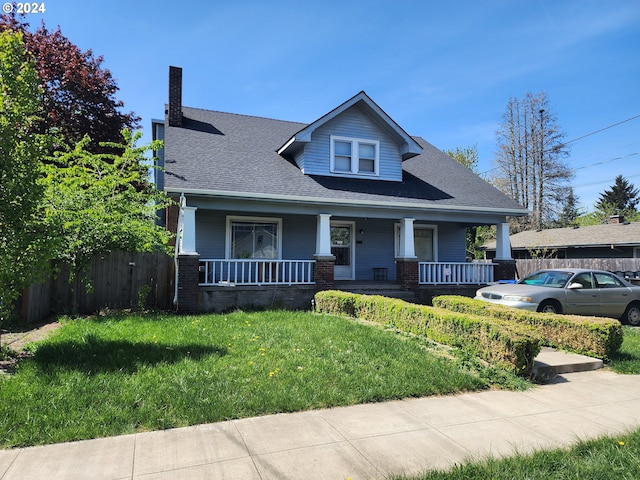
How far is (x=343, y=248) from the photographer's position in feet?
50.7

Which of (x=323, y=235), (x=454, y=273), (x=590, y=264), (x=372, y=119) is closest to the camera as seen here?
(x=323, y=235)

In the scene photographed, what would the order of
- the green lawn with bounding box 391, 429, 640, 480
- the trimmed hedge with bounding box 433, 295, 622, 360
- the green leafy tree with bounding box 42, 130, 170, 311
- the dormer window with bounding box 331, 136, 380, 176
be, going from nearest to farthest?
the green lawn with bounding box 391, 429, 640, 480 → the trimmed hedge with bounding box 433, 295, 622, 360 → the green leafy tree with bounding box 42, 130, 170, 311 → the dormer window with bounding box 331, 136, 380, 176

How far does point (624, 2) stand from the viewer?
9.98 m

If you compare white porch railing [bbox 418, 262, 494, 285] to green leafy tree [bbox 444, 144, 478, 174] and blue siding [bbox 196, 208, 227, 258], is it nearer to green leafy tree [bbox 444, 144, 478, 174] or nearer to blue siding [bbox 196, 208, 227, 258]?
blue siding [bbox 196, 208, 227, 258]

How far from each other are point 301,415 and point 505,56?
12213mm

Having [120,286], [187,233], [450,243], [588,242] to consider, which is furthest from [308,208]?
[588,242]

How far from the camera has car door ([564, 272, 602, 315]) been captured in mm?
10609

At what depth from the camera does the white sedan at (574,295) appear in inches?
407

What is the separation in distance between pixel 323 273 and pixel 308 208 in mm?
2023

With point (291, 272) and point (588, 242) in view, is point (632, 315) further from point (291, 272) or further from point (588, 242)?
point (588, 242)

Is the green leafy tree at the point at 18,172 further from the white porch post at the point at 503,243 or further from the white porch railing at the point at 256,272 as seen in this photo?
the white porch post at the point at 503,243

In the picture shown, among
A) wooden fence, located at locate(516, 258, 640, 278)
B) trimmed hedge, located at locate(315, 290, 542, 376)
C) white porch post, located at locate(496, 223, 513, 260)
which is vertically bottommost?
trimmed hedge, located at locate(315, 290, 542, 376)

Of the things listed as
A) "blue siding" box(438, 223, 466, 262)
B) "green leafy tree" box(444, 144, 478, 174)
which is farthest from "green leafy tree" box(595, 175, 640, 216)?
"blue siding" box(438, 223, 466, 262)

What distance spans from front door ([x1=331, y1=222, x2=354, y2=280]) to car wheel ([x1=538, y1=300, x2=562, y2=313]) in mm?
6686
